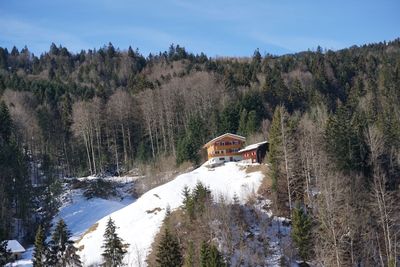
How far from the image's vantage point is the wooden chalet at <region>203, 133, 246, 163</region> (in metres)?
70.4

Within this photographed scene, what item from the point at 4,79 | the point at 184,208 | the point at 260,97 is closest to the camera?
the point at 184,208

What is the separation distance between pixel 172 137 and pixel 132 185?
41.0 feet

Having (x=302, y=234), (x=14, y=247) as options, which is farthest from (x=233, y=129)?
(x=14, y=247)

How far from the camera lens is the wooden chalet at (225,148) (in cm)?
7044

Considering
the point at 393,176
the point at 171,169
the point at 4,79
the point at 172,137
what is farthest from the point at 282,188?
the point at 4,79

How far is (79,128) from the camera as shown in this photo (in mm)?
89500

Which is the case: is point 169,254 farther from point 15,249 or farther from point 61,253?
point 15,249

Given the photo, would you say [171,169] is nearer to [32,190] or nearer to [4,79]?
[32,190]

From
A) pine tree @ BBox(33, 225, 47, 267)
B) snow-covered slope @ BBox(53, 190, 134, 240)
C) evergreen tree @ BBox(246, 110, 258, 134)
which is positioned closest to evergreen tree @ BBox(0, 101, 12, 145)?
snow-covered slope @ BBox(53, 190, 134, 240)

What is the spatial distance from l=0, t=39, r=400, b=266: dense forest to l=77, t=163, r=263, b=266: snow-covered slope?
5.82 m

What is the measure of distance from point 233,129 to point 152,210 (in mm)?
29352

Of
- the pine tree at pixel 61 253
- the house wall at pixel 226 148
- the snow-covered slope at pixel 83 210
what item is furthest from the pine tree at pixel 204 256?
the house wall at pixel 226 148

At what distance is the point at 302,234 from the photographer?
44.0 meters

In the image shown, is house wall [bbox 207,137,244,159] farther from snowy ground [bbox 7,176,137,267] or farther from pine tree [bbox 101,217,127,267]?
pine tree [bbox 101,217,127,267]
